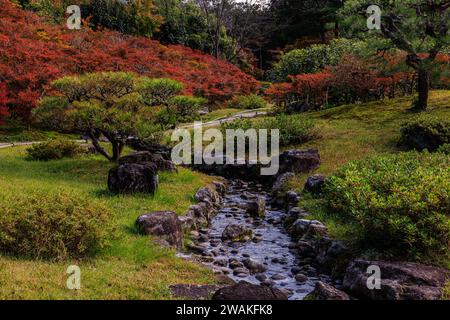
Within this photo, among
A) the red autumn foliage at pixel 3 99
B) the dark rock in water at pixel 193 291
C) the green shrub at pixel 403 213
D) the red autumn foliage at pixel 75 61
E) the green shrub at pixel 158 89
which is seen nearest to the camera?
the dark rock in water at pixel 193 291

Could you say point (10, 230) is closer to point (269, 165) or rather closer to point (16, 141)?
point (269, 165)

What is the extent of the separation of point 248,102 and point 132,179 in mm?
27117

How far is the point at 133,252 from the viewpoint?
9.50m

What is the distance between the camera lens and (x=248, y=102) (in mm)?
39781

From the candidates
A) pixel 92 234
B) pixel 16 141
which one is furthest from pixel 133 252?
pixel 16 141

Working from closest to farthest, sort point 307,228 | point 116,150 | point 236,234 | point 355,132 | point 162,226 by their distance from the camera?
point 162,226, point 307,228, point 236,234, point 116,150, point 355,132

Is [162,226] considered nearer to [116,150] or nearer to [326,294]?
[326,294]

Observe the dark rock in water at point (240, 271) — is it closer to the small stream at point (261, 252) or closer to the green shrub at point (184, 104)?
the small stream at point (261, 252)

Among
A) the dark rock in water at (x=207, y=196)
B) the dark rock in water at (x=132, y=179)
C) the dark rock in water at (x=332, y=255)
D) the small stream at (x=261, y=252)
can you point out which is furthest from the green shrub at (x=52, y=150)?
the dark rock in water at (x=332, y=255)

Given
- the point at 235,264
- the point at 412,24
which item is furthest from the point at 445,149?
the point at 235,264

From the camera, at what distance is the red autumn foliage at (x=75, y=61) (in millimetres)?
23438

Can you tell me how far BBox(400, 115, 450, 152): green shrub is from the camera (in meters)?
17.8

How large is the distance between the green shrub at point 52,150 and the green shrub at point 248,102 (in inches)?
862

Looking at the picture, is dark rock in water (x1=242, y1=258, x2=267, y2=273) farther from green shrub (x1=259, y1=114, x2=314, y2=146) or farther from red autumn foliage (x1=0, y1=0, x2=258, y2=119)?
red autumn foliage (x1=0, y1=0, x2=258, y2=119)
